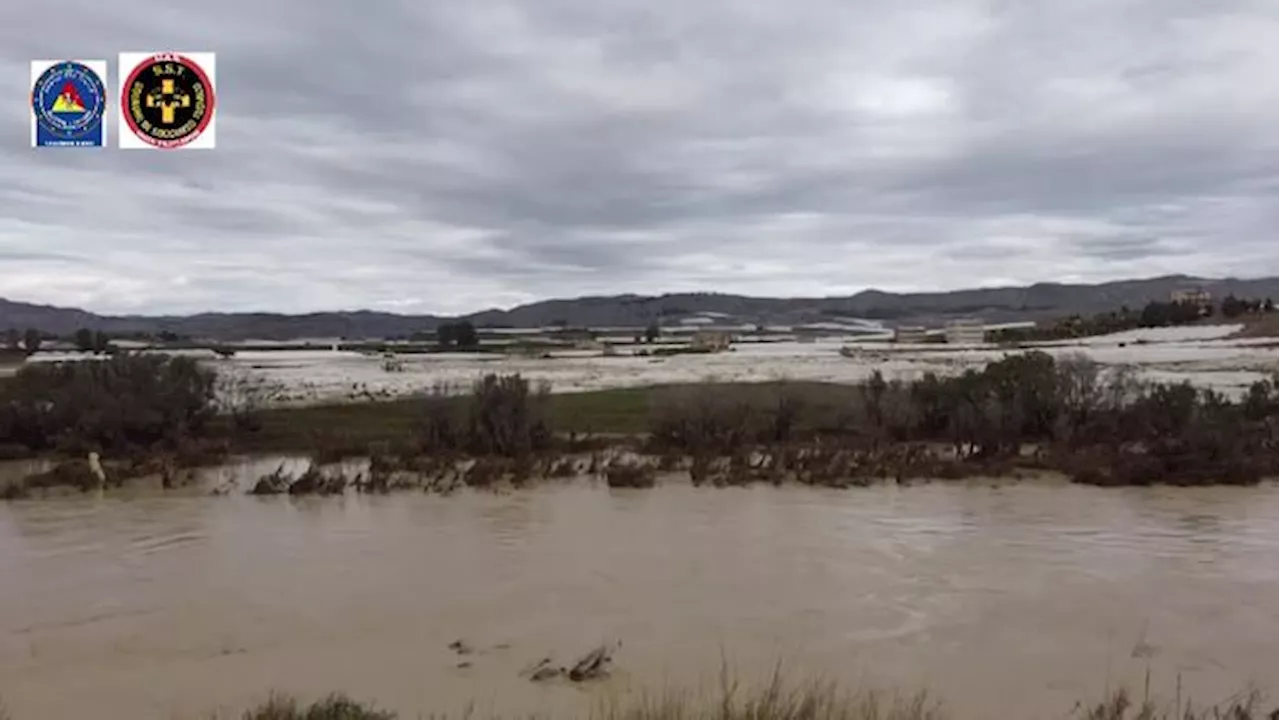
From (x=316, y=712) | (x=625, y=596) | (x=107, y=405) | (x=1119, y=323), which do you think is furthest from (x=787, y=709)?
(x=1119, y=323)

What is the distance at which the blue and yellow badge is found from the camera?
1375cm

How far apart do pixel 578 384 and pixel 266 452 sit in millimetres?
19364

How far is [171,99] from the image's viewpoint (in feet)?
46.1

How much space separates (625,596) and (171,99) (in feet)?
26.4

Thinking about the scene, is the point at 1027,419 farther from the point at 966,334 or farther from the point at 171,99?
the point at 966,334

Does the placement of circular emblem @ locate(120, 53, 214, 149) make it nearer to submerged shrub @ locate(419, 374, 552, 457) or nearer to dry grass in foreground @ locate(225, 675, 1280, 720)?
dry grass in foreground @ locate(225, 675, 1280, 720)

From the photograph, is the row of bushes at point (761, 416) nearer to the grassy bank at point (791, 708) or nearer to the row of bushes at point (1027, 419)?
the row of bushes at point (1027, 419)

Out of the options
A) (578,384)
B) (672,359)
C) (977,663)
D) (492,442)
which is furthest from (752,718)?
(672,359)

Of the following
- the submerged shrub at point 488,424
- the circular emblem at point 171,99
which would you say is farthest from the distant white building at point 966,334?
the circular emblem at point 171,99

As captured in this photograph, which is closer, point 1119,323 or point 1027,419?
point 1027,419

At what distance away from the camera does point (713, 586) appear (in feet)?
45.0

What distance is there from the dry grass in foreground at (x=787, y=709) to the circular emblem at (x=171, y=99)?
25.9ft

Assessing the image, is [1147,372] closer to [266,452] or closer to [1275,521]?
[1275,521]

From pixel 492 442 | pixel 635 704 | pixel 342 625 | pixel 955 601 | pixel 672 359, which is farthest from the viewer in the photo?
pixel 672 359
